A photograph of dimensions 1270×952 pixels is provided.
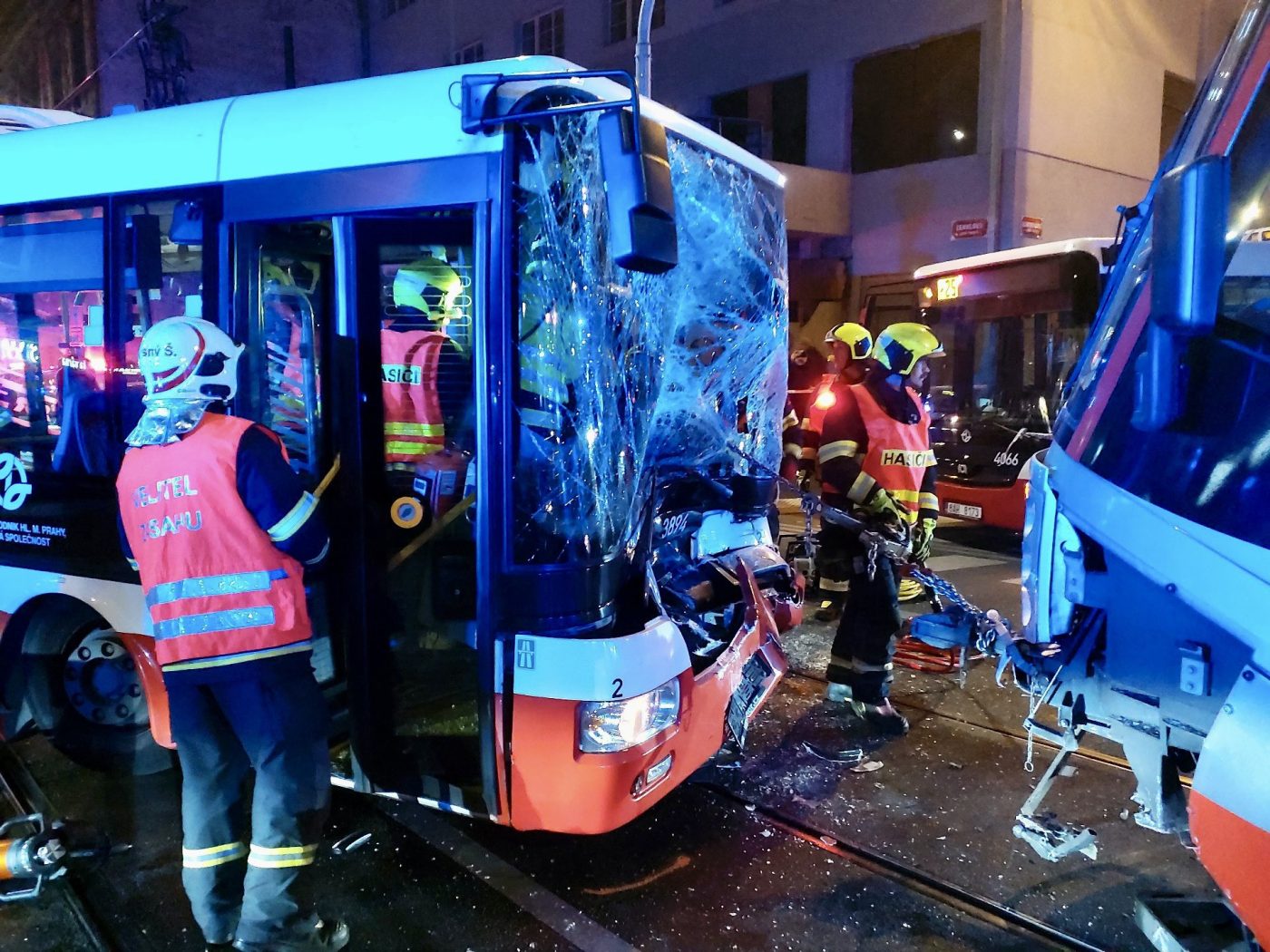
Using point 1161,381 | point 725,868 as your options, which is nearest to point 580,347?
point 1161,381

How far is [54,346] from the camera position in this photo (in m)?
4.01

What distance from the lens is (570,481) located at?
9.92 feet

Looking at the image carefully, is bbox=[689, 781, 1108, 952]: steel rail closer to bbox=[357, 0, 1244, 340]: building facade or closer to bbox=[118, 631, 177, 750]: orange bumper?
bbox=[118, 631, 177, 750]: orange bumper

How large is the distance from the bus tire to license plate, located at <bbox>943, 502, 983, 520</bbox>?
8.10 meters

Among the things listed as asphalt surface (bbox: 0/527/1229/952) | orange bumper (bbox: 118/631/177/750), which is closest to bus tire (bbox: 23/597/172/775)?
asphalt surface (bbox: 0/527/1229/952)

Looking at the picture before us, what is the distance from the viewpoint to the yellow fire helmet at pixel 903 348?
4934mm

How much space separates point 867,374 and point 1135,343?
2.50 meters

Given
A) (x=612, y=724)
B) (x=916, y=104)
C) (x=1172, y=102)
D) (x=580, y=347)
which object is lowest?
(x=612, y=724)

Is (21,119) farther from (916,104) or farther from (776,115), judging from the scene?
(776,115)

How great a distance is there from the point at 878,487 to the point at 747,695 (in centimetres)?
150

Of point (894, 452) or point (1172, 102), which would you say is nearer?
point (894, 452)

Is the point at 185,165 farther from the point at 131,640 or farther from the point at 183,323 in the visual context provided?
the point at 131,640

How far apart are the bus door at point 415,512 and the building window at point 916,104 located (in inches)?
560

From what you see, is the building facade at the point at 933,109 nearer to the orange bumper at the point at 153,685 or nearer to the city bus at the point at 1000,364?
the city bus at the point at 1000,364
